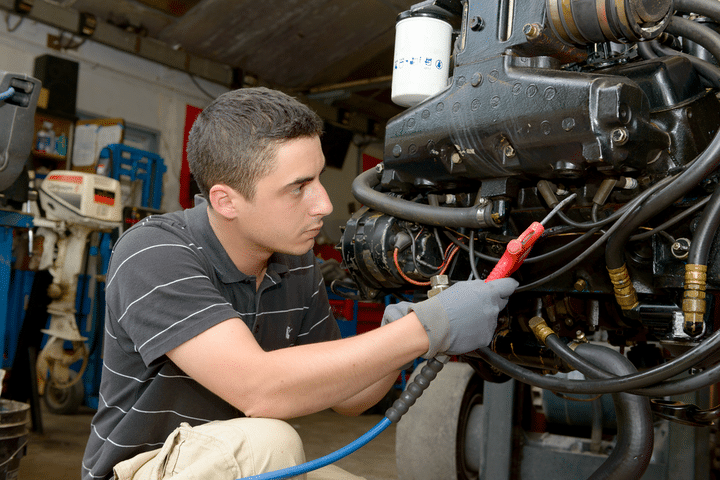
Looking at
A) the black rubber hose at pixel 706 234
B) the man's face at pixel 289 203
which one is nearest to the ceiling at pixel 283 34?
the man's face at pixel 289 203

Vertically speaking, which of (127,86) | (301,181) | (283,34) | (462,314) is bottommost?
(462,314)

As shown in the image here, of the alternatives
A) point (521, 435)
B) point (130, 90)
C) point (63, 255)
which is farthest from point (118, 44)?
point (521, 435)

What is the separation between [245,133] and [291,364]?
1.47 feet

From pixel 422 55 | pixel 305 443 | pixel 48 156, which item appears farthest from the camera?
pixel 48 156

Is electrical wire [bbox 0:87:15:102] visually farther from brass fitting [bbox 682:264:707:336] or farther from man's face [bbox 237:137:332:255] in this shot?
brass fitting [bbox 682:264:707:336]

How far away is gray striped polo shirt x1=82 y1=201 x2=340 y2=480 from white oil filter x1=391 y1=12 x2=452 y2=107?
484 millimetres

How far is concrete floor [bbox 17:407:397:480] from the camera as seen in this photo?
2758 mm

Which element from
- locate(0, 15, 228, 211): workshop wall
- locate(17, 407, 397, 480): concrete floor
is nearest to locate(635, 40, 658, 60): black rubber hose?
locate(17, 407, 397, 480): concrete floor

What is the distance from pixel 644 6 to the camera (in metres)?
0.92

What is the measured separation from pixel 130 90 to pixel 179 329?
5.37 meters

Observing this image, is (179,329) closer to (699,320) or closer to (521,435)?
(699,320)

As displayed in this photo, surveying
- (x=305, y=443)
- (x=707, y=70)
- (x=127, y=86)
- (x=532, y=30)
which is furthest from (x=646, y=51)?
(x=127, y=86)

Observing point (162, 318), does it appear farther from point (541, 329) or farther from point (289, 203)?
point (541, 329)

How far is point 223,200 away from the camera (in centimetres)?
118
